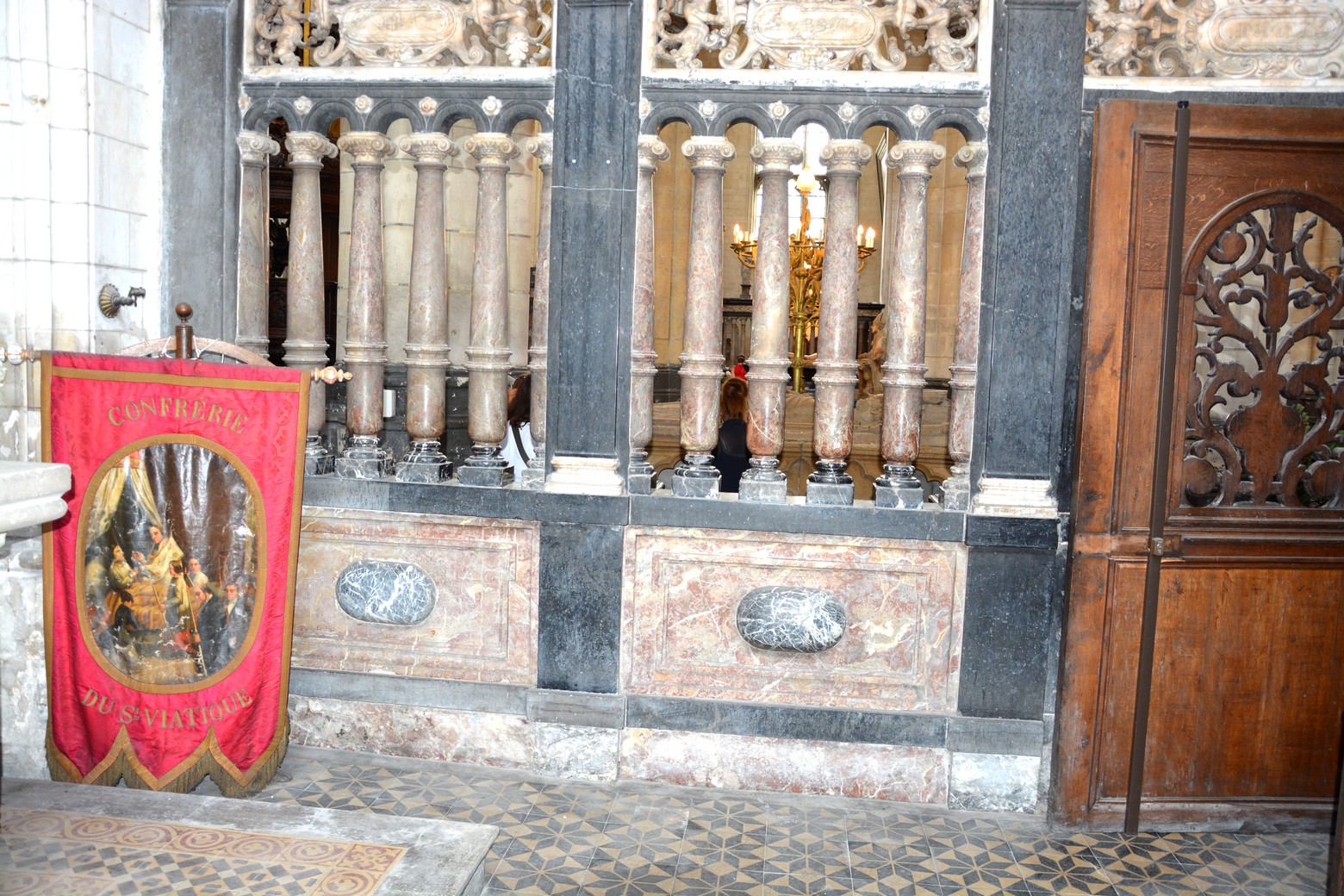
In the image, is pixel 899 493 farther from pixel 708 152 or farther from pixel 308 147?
pixel 308 147

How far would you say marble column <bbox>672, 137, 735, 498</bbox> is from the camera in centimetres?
439

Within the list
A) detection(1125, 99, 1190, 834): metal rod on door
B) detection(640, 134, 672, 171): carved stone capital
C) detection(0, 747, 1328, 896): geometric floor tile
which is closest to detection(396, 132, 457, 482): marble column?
detection(640, 134, 672, 171): carved stone capital

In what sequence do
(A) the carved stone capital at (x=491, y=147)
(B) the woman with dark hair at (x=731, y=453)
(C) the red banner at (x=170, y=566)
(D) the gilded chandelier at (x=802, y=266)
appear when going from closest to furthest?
(C) the red banner at (x=170, y=566), (A) the carved stone capital at (x=491, y=147), (B) the woman with dark hair at (x=731, y=453), (D) the gilded chandelier at (x=802, y=266)

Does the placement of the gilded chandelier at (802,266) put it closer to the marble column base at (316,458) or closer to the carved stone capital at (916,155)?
the carved stone capital at (916,155)

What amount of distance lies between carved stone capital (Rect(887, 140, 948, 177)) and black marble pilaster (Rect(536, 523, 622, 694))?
1.81 meters

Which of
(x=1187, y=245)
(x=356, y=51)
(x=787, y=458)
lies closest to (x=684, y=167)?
(x=787, y=458)

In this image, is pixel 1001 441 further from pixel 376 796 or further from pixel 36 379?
pixel 36 379

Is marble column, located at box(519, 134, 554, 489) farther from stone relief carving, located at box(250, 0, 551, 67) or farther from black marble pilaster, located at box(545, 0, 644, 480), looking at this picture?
stone relief carving, located at box(250, 0, 551, 67)

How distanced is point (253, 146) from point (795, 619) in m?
2.94

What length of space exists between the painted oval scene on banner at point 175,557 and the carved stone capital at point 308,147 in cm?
134

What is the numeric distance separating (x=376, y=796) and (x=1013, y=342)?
2931 millimetres

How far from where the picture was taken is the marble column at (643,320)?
4.36 metres

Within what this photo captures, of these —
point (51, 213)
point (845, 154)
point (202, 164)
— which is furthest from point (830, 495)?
point (51, 213)

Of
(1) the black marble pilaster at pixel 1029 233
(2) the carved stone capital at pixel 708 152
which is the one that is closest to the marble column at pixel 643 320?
(2) the carved stone capital at pixel 708 152
